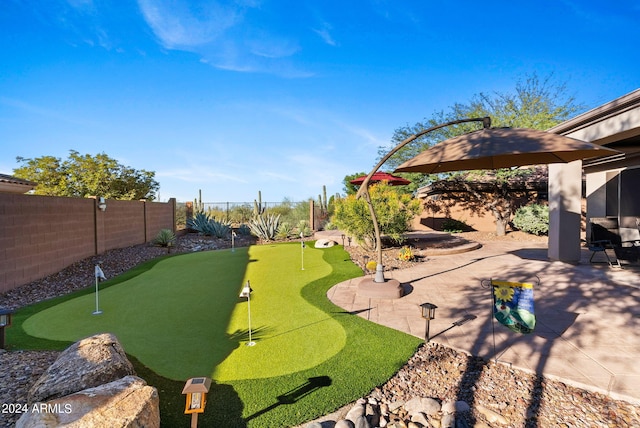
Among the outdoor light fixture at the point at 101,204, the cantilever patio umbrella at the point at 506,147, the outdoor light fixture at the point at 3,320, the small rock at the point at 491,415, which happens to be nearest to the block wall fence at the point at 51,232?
the outdoor light fixture at the point at 101,204

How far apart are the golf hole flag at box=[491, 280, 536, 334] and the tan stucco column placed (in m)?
5.34

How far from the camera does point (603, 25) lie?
1050cm

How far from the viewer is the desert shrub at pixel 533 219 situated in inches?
498

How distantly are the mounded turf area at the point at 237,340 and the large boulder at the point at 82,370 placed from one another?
44 centimetres

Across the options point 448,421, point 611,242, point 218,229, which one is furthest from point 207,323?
point 218,229

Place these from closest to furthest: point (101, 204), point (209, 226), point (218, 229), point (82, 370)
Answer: point (82, 370)
point (101, 204)
point (218, 229)
point (209, 226)

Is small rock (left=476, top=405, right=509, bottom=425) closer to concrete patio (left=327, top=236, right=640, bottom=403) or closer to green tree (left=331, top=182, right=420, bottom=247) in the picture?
concrete patio (left=327, top=236, right=640, bottom=403)

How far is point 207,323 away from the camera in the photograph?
4.43m

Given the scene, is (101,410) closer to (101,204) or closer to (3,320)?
(3,320)

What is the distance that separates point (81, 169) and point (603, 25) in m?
23.1

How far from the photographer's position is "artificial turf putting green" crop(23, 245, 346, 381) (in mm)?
3258

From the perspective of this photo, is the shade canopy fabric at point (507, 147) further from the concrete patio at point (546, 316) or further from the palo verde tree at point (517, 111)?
the palo verde tree at point (517, 111)

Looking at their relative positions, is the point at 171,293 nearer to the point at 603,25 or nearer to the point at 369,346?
the point at 369,346

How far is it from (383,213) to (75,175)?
16.0 m
